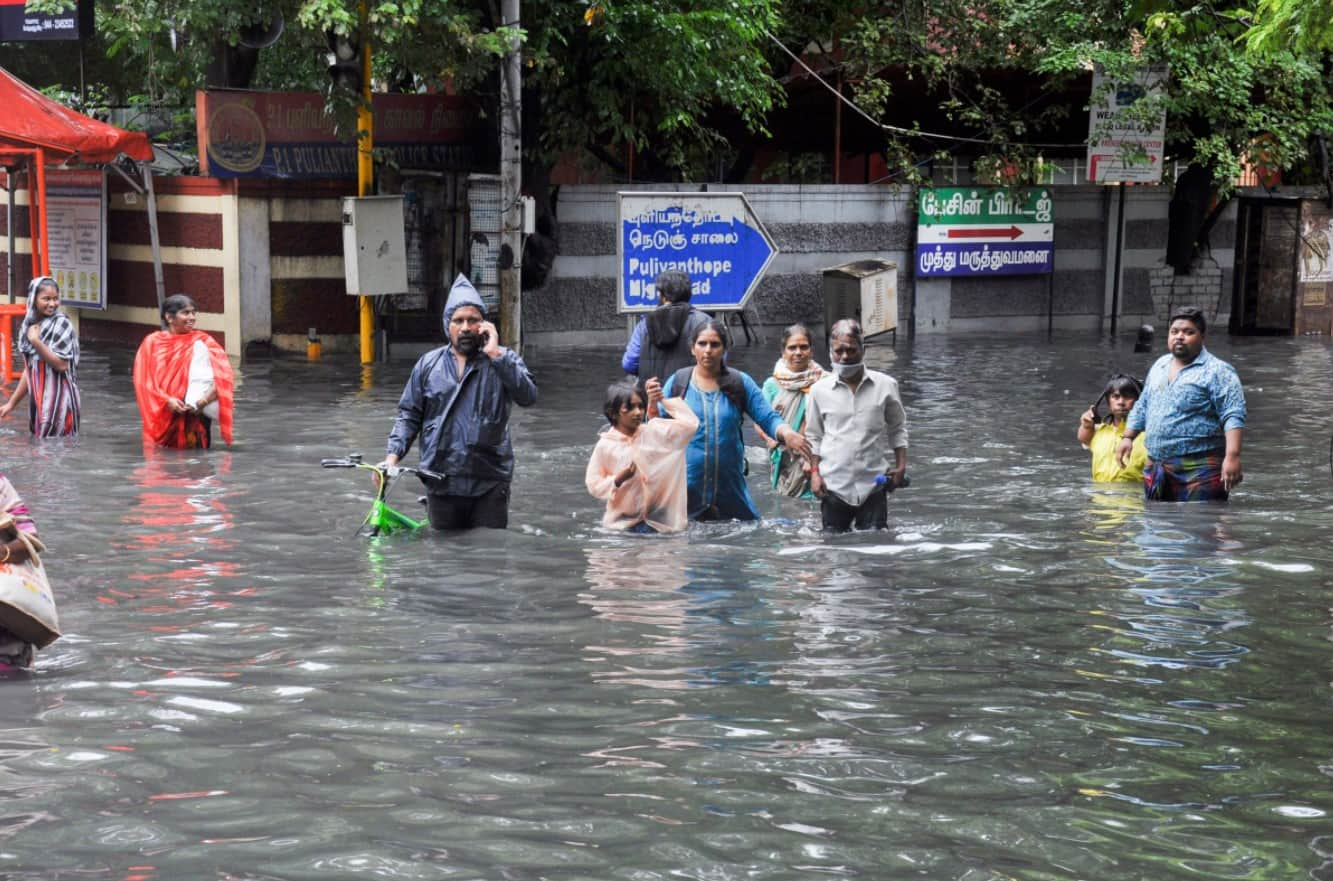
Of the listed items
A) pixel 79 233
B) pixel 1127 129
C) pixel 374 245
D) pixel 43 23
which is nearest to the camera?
pixel 374 245

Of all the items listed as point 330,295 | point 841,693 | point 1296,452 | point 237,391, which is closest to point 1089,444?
point 1296,452

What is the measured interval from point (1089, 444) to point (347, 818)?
25.2ft

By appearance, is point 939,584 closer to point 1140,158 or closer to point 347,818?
point 347,818

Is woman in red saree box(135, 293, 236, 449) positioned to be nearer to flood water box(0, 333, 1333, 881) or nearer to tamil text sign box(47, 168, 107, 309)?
flood water box(0, 333, 1333, 881)

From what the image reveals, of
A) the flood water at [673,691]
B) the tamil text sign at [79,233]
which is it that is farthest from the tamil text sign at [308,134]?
the flood water at [673,691]

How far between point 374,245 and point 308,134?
1717 millimetres

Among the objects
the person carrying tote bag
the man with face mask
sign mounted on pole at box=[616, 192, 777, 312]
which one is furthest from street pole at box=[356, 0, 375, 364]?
the person carrying tote bag

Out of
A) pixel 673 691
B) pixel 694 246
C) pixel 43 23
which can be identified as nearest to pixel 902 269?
pixel 694 246

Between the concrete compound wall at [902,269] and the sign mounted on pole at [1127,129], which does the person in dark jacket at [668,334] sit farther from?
the sign mounted on pole at [1127,129]

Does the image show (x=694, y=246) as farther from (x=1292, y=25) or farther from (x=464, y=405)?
(x=464, y=405)

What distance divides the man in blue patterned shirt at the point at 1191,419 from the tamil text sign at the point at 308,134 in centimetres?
1146

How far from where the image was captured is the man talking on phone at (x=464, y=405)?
959cm

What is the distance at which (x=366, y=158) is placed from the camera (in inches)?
803

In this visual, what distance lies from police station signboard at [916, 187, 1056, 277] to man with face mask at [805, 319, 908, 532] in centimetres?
1587
